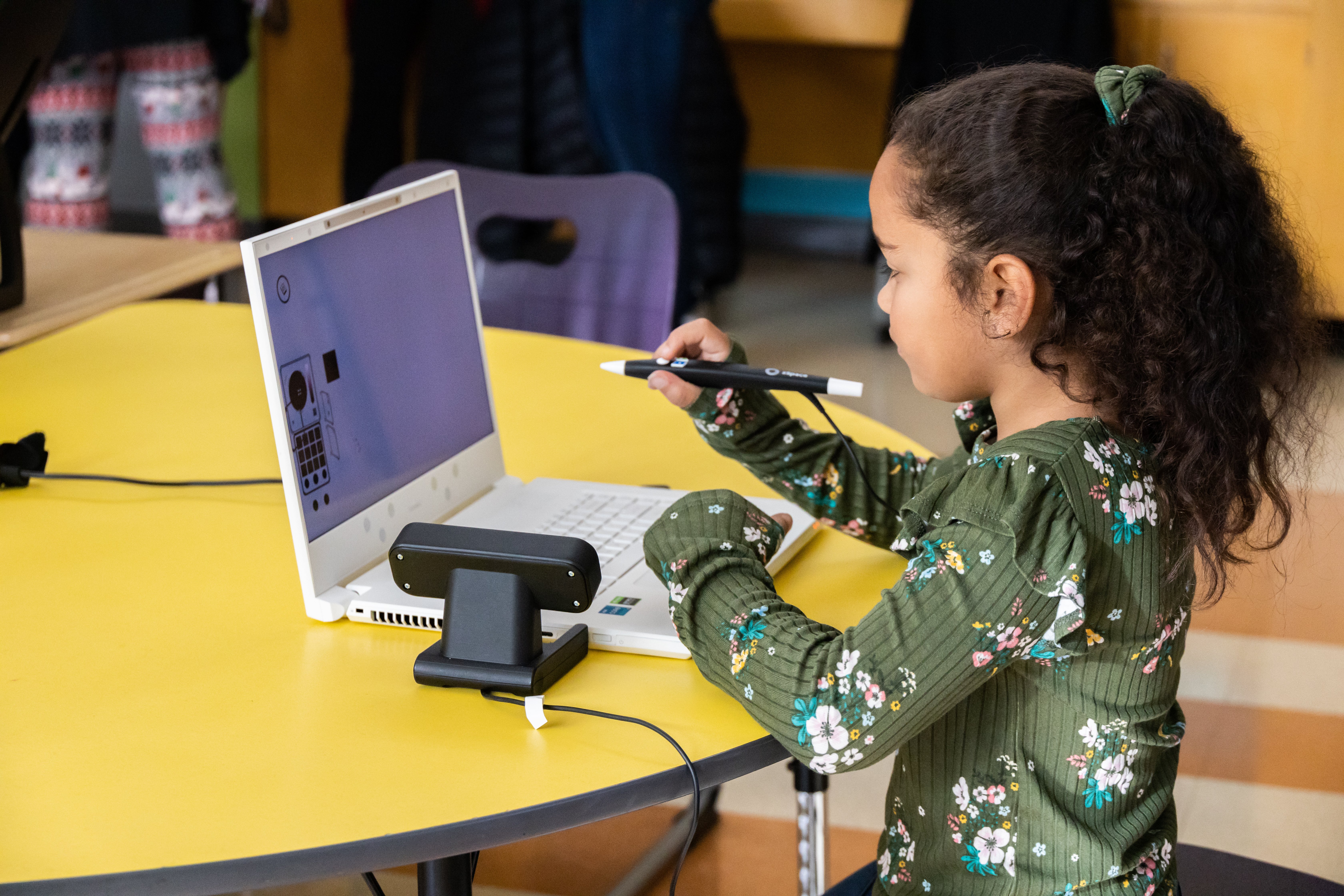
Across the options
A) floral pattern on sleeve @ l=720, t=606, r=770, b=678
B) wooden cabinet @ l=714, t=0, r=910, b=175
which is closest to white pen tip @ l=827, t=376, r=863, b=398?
floral pattern on sleeve @ l=720, t=606, r=770, b=678

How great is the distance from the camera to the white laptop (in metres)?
0.91

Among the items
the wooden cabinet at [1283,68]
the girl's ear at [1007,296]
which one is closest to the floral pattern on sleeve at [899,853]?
the girl's ear at [1007,296]

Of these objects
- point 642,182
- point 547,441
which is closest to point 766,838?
point 547,441

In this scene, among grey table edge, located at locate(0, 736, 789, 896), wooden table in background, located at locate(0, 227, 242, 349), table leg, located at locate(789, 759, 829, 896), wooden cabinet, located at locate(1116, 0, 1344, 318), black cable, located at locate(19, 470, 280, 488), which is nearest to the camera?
grey table edge, located at locate(0, 736, 789, 896)

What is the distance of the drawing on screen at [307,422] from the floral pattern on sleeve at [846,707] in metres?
0.37

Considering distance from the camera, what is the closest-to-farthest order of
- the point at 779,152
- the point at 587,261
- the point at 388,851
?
the point at 388,851, the point at 587,261, the point at 779,152

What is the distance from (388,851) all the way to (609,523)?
421 millimetres

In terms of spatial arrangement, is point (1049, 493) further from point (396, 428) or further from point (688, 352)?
point (396, 428)

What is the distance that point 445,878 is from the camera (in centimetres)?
92

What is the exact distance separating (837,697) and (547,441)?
59 cm

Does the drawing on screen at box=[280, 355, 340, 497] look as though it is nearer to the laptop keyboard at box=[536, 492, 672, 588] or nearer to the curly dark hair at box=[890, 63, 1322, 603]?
the laptop keyboard at box=[536, 492, 672, 588]

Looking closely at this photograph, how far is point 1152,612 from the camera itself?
844mm

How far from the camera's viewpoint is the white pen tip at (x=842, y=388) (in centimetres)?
97

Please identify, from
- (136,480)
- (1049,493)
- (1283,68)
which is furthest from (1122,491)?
(1283,68)
